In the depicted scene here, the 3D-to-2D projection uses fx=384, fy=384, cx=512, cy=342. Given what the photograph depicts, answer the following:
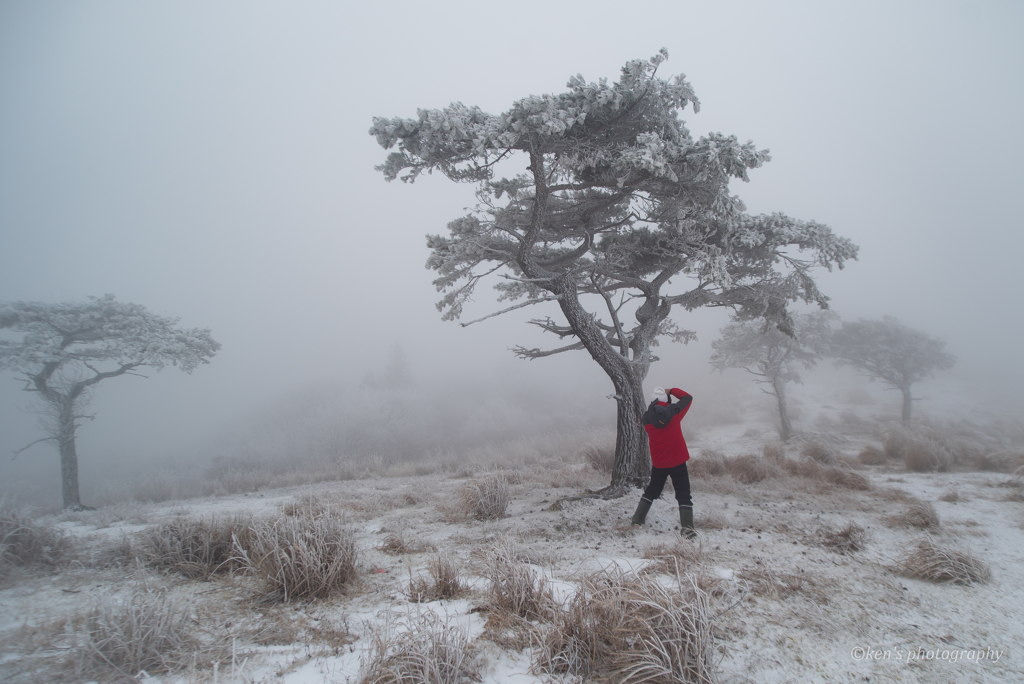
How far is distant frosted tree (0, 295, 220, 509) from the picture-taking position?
452 inches

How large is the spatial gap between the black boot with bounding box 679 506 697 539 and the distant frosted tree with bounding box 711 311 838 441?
50.0ft

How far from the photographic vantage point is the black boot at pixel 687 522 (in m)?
5.07

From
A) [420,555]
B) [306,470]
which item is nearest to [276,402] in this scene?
[306,470]

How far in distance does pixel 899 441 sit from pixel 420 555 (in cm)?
1593

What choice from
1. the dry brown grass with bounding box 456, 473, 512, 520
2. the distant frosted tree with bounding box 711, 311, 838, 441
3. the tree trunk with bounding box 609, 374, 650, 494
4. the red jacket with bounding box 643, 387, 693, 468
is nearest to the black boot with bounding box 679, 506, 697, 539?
the red jacket with bounding box 643, 387, 693, 468

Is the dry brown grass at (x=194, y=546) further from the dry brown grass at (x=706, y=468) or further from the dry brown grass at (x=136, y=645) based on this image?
the dry brown grass at (x=706, y=468)

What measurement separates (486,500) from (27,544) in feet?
19.3

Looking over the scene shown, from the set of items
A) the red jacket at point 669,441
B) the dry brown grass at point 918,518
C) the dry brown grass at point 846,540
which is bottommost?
the dry brown grass at point 918,518

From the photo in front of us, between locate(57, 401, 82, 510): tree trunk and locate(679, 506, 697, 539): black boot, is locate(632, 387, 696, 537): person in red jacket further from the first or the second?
locate(57, 401, 82, 510): tree trunk

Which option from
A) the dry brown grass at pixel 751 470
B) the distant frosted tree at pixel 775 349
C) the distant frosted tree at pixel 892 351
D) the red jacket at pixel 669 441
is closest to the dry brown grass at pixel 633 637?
the red jacket at pixel 669 441

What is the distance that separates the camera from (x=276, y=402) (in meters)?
32.7

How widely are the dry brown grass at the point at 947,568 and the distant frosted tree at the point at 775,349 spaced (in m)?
15.5

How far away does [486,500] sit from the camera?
6.76m

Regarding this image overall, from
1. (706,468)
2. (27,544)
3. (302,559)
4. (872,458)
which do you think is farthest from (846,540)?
(872,458)
